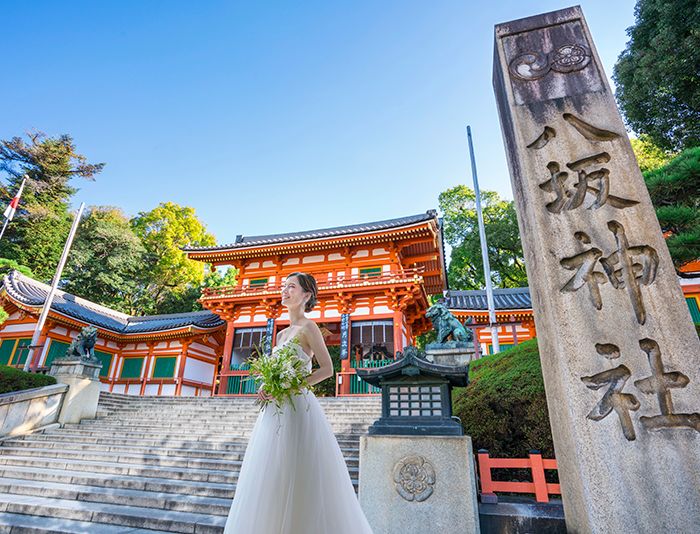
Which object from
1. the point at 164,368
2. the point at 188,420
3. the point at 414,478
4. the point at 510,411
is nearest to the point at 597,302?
the point at 414,478

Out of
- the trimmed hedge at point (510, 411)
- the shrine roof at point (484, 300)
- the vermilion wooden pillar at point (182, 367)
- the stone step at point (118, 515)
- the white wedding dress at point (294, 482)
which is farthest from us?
the vermilion wooden pillar at point (182, 367)

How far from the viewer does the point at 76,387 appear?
26.6ft

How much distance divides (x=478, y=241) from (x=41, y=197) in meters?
29.1

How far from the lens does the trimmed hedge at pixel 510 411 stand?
184 inches

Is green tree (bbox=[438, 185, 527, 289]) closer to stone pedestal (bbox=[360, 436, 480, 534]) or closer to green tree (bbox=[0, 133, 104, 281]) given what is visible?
stone pedestal (bbox=[360, 436, 480, 534])

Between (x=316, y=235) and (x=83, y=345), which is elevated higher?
(x=316, y=235)

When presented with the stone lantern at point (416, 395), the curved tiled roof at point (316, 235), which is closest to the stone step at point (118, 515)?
the stone lantern at point (416, 395)

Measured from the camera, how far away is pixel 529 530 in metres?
3.01

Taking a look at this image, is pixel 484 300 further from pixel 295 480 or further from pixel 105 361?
pixel 105 361

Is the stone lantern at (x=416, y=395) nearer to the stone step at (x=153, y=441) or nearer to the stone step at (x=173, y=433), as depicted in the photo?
the stone step at (x=153, y=441)

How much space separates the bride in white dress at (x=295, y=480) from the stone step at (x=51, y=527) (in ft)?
8.18

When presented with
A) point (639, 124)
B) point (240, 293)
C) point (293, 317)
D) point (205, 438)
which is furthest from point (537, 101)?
point (240, 293)

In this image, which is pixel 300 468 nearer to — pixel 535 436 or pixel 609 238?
pixel 609 238

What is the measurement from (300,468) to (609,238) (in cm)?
282
